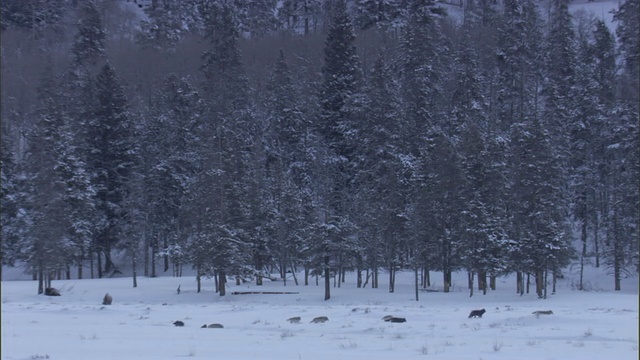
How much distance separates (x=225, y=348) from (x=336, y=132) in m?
50.9

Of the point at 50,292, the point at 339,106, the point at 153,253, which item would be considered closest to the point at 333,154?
the point at 339,106

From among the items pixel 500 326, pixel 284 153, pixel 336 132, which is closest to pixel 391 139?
pixel 336 132

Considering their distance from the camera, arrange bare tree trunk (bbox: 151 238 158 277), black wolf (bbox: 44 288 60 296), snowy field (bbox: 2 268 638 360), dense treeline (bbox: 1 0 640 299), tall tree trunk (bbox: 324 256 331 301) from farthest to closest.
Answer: bare tree trunk (bbox: 151 238 158 277) < dense treeline (bbox: 1 0 640 299) < tall tree trunk (bbox: 324 256 331 301) < black wolf (bbox: 44 288 60 296) < snowy field (bbox: 2 268 638 360)

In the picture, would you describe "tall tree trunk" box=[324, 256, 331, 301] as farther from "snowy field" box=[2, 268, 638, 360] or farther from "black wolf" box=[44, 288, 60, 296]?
"black wolf" box=[44, 288, 60, 296]

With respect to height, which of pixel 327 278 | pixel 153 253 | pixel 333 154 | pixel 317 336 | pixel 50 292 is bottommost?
pixel 50 292

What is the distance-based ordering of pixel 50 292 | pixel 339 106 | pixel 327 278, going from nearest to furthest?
pixel 50 292
pixel 327 278
pixel 339 106

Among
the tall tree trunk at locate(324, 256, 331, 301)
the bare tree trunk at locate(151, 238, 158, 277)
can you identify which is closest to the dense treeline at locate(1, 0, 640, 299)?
the tall tree trunk at locate(324, 256, 331, 301)

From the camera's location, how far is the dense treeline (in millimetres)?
46719

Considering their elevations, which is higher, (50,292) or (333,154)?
(333,154)

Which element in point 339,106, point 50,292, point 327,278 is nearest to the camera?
point 50,292

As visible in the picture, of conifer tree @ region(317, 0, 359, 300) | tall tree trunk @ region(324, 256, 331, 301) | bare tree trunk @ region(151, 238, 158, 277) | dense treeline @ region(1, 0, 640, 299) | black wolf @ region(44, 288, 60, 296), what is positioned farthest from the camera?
conifer tree @ region(317, 0, 359, 300)

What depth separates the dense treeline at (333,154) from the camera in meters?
46.7

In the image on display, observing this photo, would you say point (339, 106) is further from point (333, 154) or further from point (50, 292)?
point (50, 292)

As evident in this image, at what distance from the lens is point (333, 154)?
63500 millimetres
